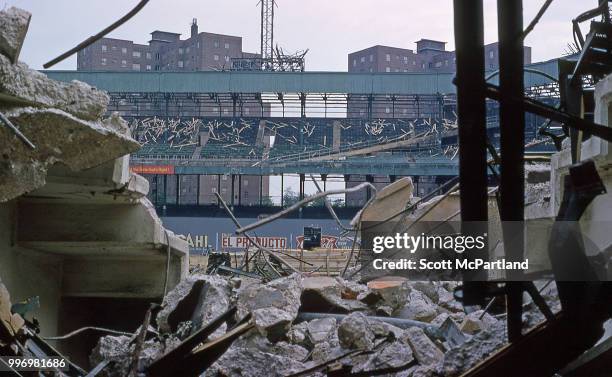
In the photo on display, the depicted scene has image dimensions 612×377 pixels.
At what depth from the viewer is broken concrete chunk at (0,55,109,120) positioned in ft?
10.4

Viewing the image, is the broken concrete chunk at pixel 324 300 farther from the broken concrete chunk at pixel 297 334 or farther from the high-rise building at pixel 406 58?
the high-rise building at pixel 406 58

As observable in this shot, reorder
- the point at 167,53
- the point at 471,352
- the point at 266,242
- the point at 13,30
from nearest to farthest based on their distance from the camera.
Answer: the point at 13,30, the point at 471,352, the point at 266,242, the point at 167,53

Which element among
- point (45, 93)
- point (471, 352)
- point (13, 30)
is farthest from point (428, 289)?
point (13, 30)

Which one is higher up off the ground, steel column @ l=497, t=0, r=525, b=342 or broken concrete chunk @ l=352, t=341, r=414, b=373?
steel column @ l=497, t=0, r=525, b=342

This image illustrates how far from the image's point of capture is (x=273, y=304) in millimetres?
5590

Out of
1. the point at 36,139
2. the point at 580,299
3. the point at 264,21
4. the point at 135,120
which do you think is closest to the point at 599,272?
the point at 580,299

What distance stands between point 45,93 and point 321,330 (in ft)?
9.04

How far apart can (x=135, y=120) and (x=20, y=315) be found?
102 ft

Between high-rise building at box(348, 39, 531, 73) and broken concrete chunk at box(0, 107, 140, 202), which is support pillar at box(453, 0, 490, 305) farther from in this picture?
high-rise building at box(348, 39, 531, 73)

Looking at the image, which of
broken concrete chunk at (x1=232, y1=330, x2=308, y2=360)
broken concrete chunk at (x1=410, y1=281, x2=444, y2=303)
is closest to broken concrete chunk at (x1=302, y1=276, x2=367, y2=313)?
broken concrete chunk at (x1=410, y1=281, x2=444, y2=303)

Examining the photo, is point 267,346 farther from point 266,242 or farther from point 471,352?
point 266,242

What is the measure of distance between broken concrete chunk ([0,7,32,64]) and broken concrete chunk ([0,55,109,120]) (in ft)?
0.13

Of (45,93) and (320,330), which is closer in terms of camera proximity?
(45,93)

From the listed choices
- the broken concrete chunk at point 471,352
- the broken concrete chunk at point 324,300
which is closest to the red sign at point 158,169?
the broken concrete chunk at point 324,300
